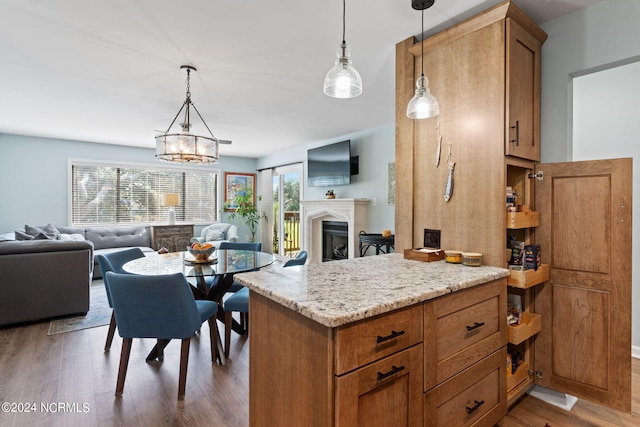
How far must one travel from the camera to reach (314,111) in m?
4.23

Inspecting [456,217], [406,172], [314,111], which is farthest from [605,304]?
[314,111]

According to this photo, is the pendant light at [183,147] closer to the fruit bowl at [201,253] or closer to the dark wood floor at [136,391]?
the fruit bowl at [201,253]

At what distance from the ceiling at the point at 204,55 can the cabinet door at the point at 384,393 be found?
196 centimetres

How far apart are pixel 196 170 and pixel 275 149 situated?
6.59 ft

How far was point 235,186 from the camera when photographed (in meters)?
8.04

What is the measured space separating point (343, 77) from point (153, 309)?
1.81 m

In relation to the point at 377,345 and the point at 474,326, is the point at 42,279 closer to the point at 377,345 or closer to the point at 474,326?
the point at 377,345

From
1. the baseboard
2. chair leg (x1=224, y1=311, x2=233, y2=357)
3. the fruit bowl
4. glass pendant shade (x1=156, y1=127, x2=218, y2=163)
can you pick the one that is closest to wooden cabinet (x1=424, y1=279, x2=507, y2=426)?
the baseboard

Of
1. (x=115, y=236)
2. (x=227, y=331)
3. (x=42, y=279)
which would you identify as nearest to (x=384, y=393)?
(x=227, y=331)

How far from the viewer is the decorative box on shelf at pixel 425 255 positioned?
6.44 ft

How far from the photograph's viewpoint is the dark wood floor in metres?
1.88

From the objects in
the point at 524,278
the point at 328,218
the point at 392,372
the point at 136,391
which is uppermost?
the point at 328,218

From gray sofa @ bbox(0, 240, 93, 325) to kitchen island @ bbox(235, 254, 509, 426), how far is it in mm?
3035

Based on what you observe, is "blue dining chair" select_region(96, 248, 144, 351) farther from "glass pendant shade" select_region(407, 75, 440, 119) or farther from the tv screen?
the tv screen
